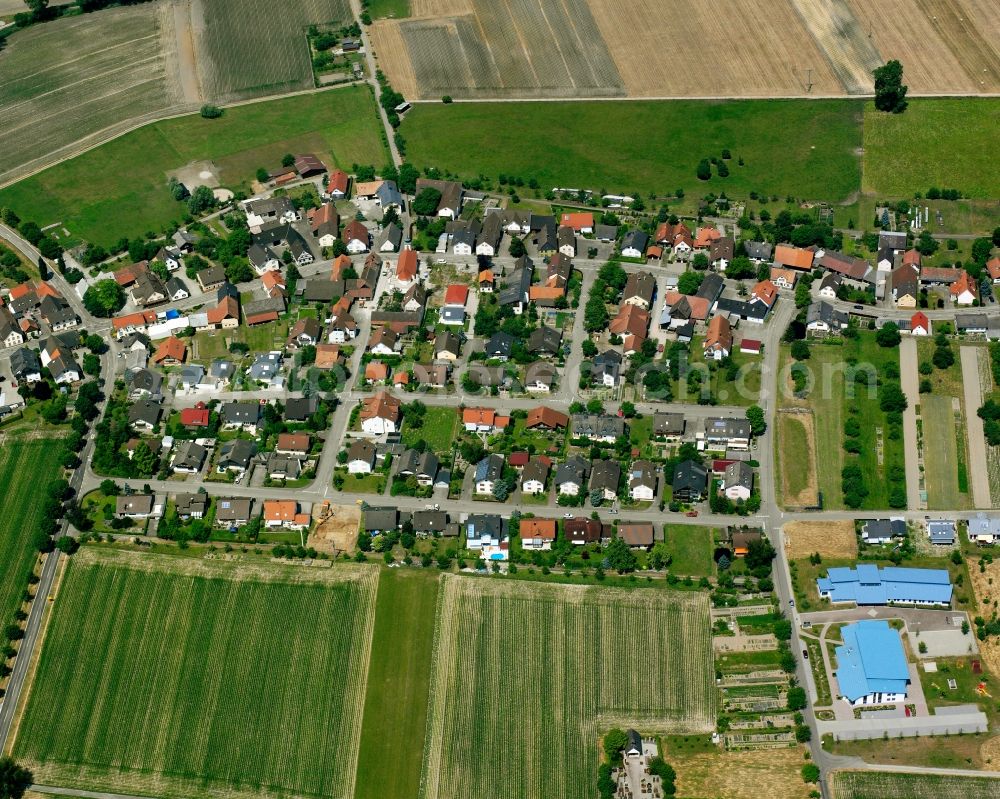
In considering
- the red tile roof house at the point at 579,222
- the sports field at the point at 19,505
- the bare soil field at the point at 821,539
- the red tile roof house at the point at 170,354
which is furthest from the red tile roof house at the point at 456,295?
the bare soil field at the point at 821,539

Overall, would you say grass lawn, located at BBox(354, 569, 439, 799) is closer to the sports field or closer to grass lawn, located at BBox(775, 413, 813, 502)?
the sports field

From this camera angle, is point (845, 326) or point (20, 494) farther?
point (845, 326)

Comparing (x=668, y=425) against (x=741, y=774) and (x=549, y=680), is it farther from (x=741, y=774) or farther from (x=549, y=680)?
(x=741, y=774)

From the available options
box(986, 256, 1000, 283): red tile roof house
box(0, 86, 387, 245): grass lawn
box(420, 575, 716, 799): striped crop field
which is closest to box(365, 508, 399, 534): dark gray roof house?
box(420, 575, 716, 799): striped crop field

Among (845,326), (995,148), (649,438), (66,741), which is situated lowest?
(66,741)

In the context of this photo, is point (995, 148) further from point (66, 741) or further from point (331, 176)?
point (66, 741)

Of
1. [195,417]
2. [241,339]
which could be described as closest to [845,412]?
[241,339]

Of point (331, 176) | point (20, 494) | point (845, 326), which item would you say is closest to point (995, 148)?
point (845, 326)
